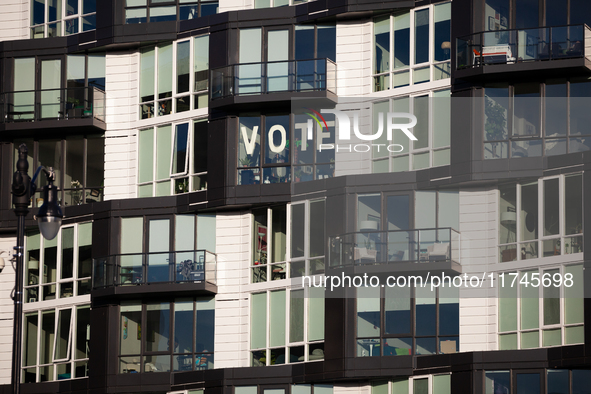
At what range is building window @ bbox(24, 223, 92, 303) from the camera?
4262cm

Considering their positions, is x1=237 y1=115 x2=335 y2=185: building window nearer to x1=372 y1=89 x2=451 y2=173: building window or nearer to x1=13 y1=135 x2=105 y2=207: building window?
x1=372 y1=89 x2=451 y2=173: building window

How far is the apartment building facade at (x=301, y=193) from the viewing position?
120ft

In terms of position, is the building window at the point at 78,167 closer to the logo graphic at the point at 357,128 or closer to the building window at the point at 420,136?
the logo graphic at the point at 357,128

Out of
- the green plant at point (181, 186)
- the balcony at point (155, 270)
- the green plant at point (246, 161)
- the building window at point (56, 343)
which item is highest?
the green plant at point (246, 161)

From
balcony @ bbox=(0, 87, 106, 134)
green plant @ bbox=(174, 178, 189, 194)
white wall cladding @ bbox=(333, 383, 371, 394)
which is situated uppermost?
balcony @ bbox=(0, 87, 106, 134)

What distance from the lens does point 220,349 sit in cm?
4006

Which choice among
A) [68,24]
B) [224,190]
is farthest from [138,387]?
[68,24]

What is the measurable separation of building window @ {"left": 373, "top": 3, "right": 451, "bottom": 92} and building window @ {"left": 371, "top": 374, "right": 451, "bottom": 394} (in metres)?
9.39

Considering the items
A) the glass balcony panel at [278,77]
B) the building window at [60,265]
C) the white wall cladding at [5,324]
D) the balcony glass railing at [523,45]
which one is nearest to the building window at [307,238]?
the glass balcony panel at [278,77]

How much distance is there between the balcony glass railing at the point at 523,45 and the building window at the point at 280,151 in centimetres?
546

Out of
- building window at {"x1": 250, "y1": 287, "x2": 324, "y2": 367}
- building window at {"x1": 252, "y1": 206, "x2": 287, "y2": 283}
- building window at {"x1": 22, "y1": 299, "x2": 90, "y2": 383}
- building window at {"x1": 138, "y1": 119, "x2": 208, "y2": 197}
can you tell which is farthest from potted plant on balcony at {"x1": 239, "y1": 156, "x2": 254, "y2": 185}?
building window at {"x1": 22, "y1": 299, "x2": 90, "y2": 383}

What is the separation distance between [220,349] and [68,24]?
13.6 metres

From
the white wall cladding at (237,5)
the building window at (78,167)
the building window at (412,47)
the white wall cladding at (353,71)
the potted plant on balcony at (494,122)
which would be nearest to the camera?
the potted plant on balcony at (494,122)

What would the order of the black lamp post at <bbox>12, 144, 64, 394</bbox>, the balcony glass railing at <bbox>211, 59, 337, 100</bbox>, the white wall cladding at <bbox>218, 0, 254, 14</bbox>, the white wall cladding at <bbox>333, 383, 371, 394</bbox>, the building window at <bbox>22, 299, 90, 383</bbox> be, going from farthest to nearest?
the white wall cladding at <bbox>218, 0, 254, 14</bbox>, the building window at <bbox>22, 299, 90, 383</bbox>, the balcony glass railing at <bbox>211, 59, 337, 100</bbox>, the white wall cladding at <bbox>333, 383, 371, 394</bbox>, the black lamp post at <bbox>12, 144, 64, 394</bbox>
